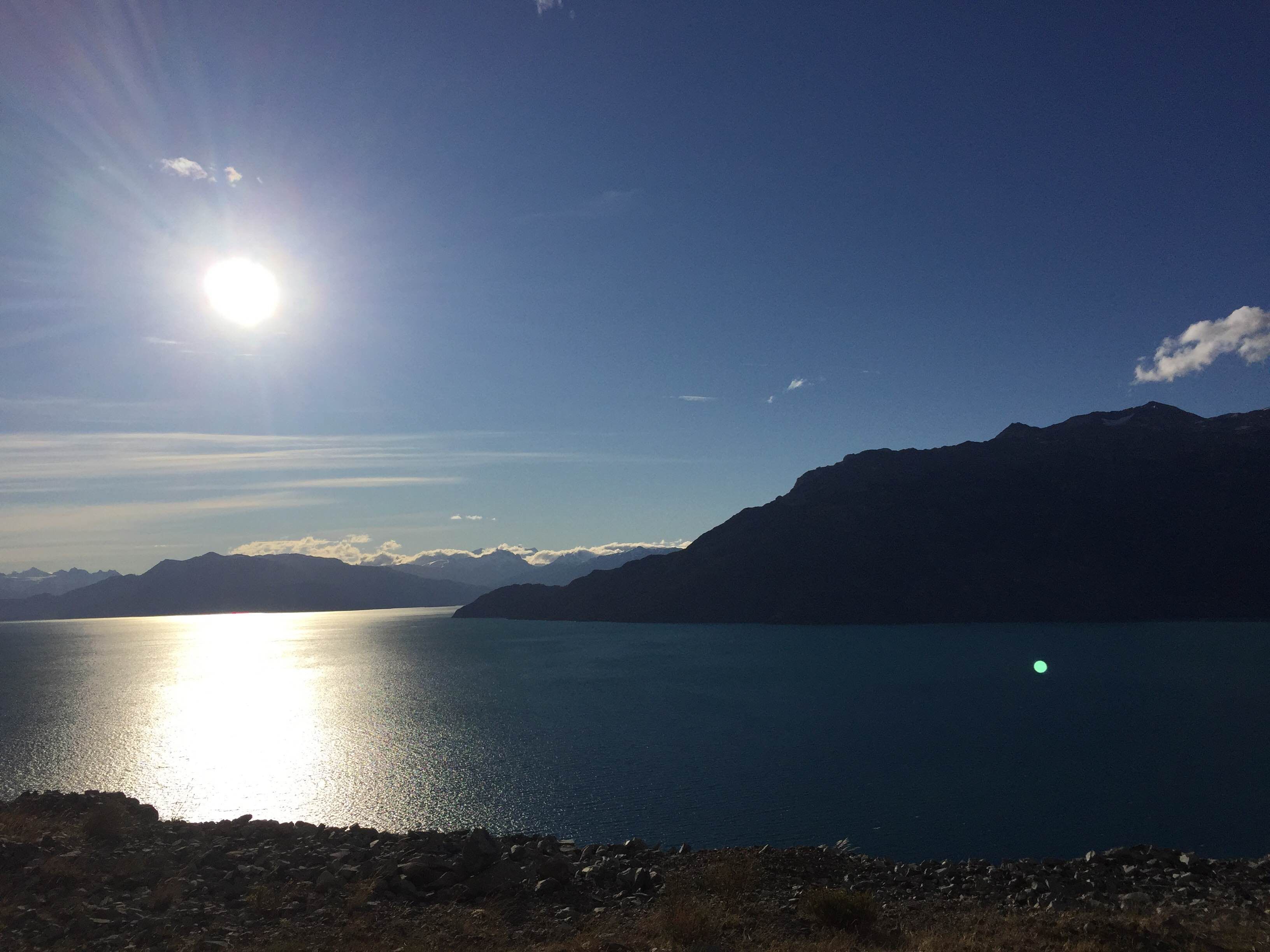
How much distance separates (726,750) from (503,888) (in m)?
45.0

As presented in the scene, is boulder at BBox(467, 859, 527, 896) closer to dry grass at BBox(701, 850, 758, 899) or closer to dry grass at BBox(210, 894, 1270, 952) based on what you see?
dry grass at BBox(210, 894, 1270, 952)

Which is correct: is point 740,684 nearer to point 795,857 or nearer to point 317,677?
point 795,857

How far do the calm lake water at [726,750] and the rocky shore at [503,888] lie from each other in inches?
499

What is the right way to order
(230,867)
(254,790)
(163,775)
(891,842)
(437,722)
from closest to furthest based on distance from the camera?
(230,867), (891,842), (254,790), (163,775), (437,722)

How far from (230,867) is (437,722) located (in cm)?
6512

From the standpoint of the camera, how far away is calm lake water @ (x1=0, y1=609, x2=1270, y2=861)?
44375 mm

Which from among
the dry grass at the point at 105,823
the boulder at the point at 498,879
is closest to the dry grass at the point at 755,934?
the boulder at the point at 498,879

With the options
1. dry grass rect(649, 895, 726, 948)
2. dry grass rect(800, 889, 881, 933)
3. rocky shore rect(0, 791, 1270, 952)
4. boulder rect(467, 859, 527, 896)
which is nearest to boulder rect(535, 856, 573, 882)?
rocky shore rect(0, 791, 1270, 952)

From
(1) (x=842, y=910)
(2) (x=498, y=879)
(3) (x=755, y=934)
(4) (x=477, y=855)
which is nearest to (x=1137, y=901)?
(1) (x=842, y=910)

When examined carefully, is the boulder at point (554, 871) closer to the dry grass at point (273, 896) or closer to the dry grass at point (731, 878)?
the dry grass at point (731, 878)

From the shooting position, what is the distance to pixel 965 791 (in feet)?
163

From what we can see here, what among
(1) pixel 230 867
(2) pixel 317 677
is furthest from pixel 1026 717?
(2) pixel 317 677

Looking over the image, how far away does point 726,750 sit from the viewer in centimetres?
6525

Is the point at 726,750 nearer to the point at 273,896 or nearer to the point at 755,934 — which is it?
the point at 755,934
